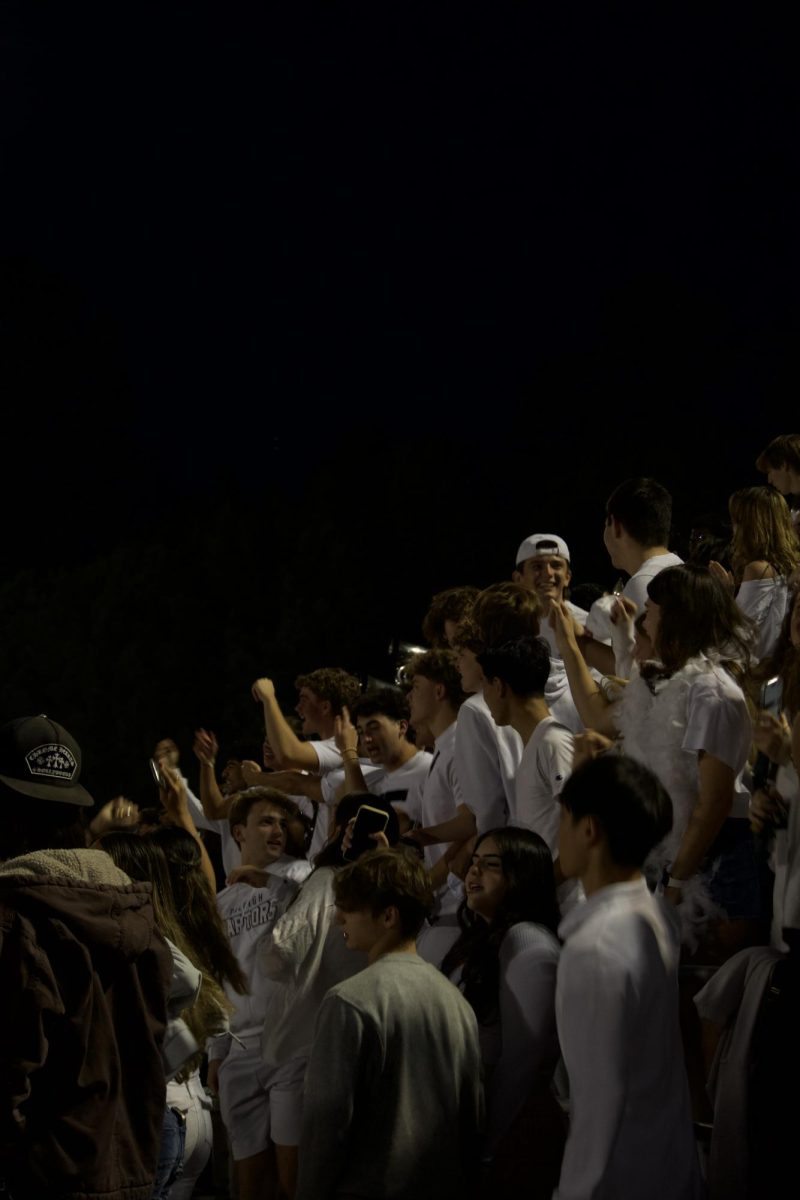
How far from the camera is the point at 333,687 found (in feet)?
20.2

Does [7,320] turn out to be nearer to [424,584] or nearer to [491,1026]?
[424,584]

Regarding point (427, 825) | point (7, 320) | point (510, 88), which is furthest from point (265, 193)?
point (427, 825)

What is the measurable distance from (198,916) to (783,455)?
11.0ft

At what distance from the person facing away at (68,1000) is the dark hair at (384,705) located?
2.81m

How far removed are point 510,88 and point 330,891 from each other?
1652 cm

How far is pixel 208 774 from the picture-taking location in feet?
23.0

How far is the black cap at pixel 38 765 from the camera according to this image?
289 centimetres

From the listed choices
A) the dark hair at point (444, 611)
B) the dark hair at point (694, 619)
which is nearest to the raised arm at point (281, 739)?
the dark hair at point (444, 611)

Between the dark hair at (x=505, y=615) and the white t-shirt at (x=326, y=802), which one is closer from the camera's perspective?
the dark hair at (x=505, y=615)

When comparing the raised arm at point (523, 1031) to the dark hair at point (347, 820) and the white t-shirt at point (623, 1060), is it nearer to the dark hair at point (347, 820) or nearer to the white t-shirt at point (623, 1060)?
the white t-shirt at point (623, 1060)

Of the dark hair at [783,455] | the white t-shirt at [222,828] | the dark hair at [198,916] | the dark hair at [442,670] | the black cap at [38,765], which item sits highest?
the dark hair at [783,455]

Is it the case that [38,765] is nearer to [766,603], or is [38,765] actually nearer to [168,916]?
[168,916]

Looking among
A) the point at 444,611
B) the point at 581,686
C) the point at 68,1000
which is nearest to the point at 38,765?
the point at 68,1000

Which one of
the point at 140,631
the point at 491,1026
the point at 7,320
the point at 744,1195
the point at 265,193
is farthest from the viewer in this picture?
the point at 265,193
